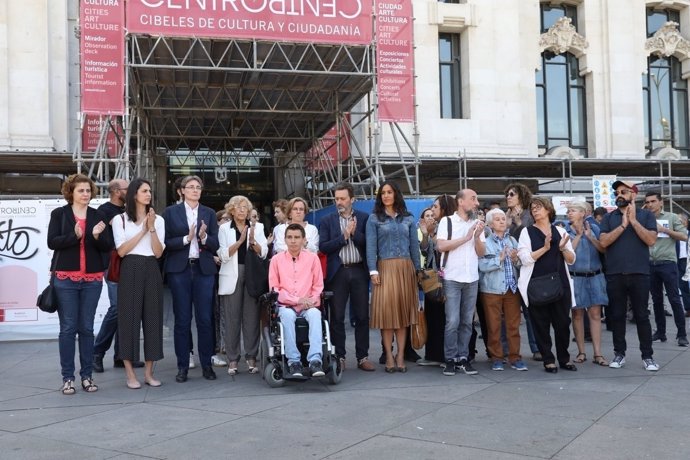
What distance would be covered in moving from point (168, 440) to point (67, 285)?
2294mm

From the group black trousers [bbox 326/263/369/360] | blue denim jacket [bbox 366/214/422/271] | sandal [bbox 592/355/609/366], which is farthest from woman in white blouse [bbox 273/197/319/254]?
sandal [bbox 592/355/609/366]

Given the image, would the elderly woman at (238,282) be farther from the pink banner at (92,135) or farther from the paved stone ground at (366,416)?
the pink banner at (92,135)

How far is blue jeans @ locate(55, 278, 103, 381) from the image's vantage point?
6.34 meters

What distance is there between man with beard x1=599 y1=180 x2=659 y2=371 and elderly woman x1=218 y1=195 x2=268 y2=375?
12.5ft

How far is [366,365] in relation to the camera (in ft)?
24.1

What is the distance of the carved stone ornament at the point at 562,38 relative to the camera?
21453mm

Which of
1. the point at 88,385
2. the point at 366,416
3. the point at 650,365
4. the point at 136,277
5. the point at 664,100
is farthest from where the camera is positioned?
the point at 664,100

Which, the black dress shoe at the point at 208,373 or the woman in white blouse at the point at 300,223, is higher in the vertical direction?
the woman in white blouse at the point at 300,223

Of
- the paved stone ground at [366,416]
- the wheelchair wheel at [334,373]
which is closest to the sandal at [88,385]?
the paved stone ground at [366,416]

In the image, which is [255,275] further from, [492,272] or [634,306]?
[634,306]

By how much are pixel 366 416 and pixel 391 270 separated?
2.12 meters

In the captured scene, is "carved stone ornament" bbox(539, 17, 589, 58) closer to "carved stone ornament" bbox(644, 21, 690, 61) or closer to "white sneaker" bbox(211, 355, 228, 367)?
"carved stone ornament" bbox(644, 21, 690, 61)

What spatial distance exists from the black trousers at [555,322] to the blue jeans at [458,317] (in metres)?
0.67

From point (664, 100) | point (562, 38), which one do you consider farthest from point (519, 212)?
point (664, 100)
